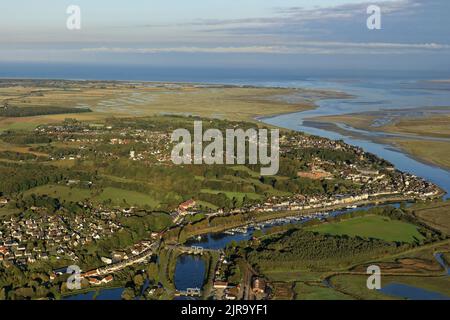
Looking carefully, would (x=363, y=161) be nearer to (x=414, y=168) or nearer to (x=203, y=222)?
(x=414, y=168)

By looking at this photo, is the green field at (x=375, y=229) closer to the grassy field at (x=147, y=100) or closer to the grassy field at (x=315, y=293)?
the grassy field at (x=315, y=293)

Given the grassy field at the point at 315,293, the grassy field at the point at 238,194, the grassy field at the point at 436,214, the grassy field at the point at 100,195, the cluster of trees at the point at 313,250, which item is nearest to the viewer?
the grassy field at the point at 315,293

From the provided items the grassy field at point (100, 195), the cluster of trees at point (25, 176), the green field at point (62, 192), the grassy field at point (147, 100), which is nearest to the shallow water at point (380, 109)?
the grassy field at point (147, 100)

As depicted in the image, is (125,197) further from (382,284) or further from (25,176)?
(382,284)

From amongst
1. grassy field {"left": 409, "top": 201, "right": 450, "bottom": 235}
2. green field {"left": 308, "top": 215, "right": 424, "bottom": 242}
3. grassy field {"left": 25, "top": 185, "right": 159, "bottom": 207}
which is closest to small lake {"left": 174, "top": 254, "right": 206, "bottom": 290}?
green field {"left": 308, "top": 215, "right": 424, "bottom": 242}

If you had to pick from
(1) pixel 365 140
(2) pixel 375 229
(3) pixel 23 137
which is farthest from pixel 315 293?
(3) pixel 23 137

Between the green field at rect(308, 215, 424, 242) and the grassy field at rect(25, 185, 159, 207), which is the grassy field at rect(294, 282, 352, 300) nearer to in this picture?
the green field at rect(308, 215, 424, 242)

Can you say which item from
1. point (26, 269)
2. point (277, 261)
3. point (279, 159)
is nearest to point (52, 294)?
point (26, 269)

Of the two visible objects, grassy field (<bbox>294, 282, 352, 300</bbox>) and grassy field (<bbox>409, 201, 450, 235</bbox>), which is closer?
grassy field (<bbox>294, 282, 352, 300</bbox>)
